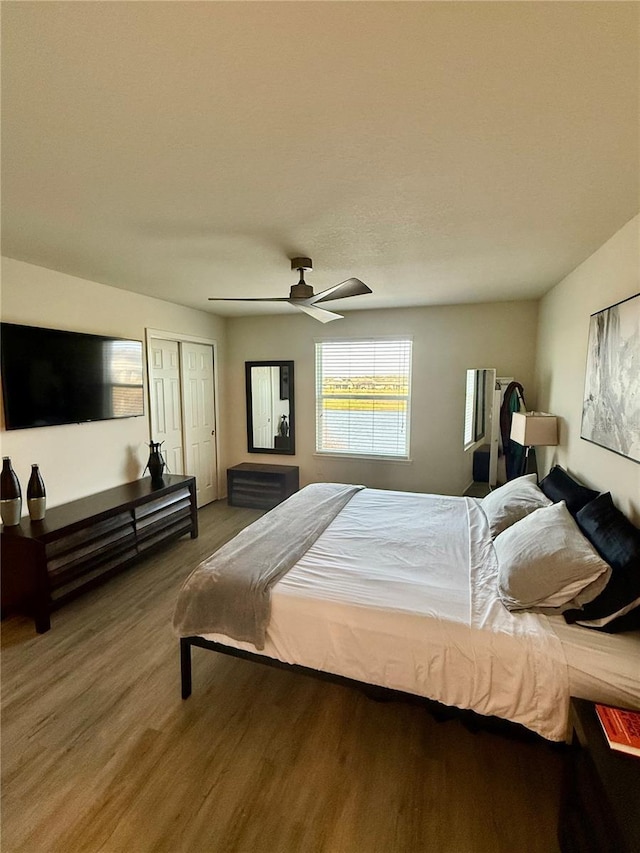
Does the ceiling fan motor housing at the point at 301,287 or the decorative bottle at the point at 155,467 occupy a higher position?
the ceiling fan motor housing at the point at 301,287

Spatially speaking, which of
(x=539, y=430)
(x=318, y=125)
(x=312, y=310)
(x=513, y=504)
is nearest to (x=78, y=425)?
(x=312, y=310)

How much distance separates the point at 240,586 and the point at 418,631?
2.88 ft

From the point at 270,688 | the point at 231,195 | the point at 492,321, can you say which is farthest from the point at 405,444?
the point at 231,195

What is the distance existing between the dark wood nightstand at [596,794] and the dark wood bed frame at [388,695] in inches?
9.0

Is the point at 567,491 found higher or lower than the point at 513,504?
higher

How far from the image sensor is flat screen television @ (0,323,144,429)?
271 centimetres

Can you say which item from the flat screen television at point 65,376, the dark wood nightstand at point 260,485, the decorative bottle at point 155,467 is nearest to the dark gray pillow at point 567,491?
the dark wood nightstand at point 260,485

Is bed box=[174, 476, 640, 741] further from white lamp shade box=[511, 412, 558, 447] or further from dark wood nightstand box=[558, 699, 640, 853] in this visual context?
white lamp shade box=[511, 412, 558, 447]

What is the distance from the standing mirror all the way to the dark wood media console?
1736 millimetres

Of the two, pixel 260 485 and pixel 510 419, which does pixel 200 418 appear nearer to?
pixel 260 485

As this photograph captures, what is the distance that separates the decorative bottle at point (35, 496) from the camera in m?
2.71

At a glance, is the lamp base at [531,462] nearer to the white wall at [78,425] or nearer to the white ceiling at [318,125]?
the white ceiling at [318,125]

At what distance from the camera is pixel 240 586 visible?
1898mm

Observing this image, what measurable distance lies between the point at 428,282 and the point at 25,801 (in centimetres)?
403
